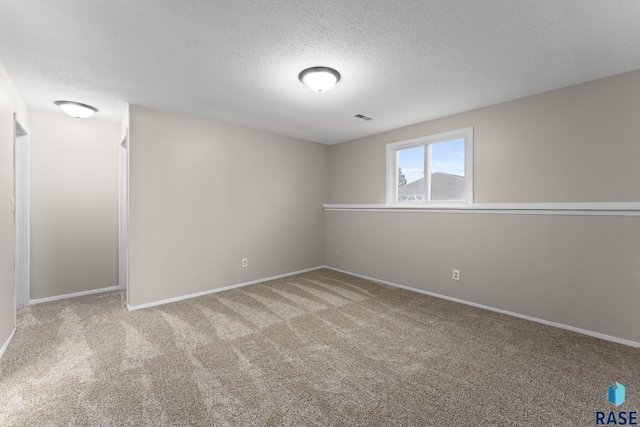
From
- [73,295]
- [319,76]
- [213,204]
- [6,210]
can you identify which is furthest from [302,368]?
[73,295]

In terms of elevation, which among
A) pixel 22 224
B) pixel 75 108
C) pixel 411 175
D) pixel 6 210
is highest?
pixel 75 108

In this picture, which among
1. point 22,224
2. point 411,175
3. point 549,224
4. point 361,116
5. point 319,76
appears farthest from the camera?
point 411,175

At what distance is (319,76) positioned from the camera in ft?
7.57

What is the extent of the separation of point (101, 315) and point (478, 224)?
451 centimetres

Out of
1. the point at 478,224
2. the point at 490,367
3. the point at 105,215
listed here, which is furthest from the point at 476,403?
the point at 105,215

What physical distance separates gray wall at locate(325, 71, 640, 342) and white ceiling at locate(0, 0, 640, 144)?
12.1 inches

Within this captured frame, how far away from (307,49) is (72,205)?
3.80 meters

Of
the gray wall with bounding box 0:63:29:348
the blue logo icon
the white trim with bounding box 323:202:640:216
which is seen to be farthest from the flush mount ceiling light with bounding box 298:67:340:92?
the blue logo icon

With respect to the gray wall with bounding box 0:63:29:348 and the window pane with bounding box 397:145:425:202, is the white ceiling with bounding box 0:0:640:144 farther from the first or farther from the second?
the window pane with bounding box 397:145:425:202

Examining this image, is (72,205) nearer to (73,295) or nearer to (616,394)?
(73,295)

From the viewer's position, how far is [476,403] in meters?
1.67

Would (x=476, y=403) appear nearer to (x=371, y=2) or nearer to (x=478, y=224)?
(x=478, y=224)

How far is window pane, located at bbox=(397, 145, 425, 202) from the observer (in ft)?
13.0

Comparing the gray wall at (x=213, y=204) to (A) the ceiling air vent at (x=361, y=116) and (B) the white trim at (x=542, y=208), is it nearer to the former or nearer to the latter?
(A) the ceiling air vent at (x=361, y=116)
